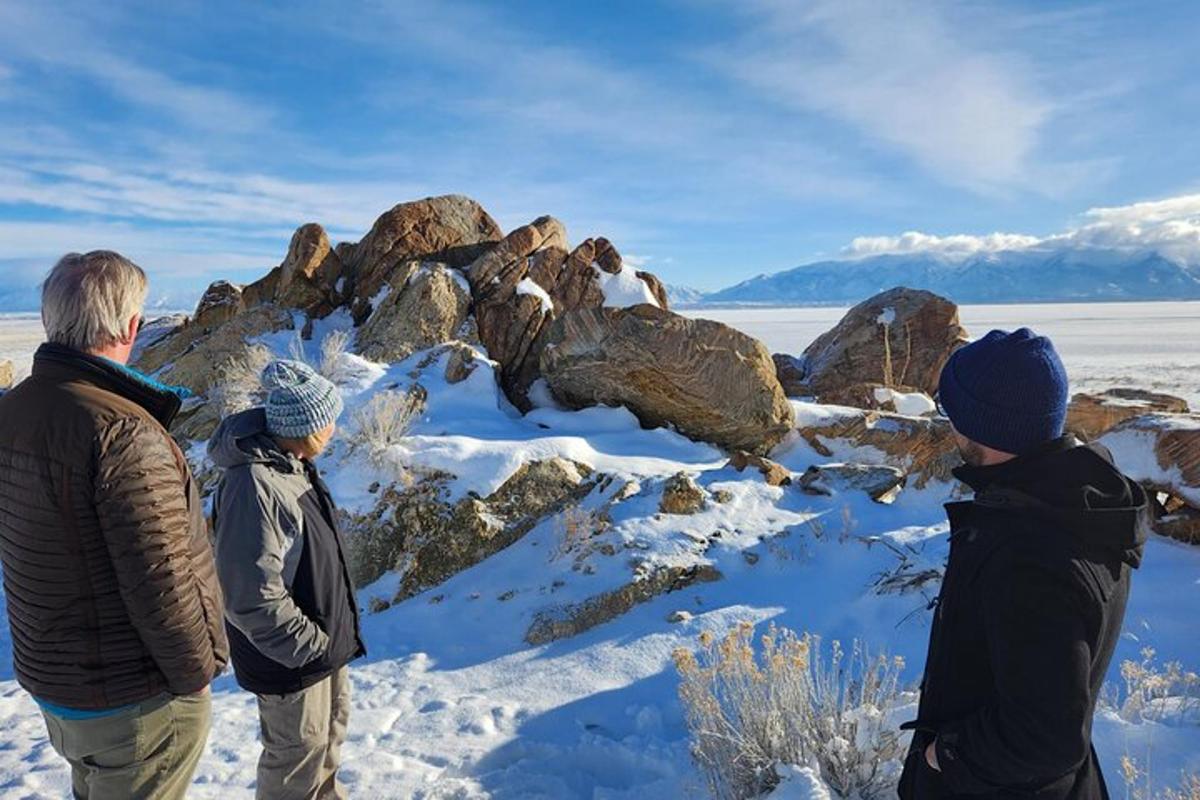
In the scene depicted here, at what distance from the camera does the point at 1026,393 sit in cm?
174

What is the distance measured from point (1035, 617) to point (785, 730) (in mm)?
1723

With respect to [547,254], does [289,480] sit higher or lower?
lower

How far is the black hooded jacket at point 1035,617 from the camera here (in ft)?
5.03

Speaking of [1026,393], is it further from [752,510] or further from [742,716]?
[752,510]

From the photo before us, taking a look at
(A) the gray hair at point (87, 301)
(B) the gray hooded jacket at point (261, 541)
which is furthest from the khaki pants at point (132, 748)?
(A) the gray hair at point (87, 301)

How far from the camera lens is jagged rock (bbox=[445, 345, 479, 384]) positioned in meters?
9.04

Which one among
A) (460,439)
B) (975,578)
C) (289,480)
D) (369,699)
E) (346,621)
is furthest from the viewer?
(460,439)

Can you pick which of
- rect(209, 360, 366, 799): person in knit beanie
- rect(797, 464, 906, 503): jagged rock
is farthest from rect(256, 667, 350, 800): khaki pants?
rect(797, 464, 906, 503): jagged rock

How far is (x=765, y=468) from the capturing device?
720cm

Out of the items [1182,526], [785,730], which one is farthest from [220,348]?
[1182,526]

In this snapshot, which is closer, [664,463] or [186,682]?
[186,682]

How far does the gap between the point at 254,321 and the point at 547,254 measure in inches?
186

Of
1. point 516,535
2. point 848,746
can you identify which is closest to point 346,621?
point 848,746

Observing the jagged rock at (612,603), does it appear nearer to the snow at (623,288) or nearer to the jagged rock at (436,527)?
the jagged rock at (436,527)
